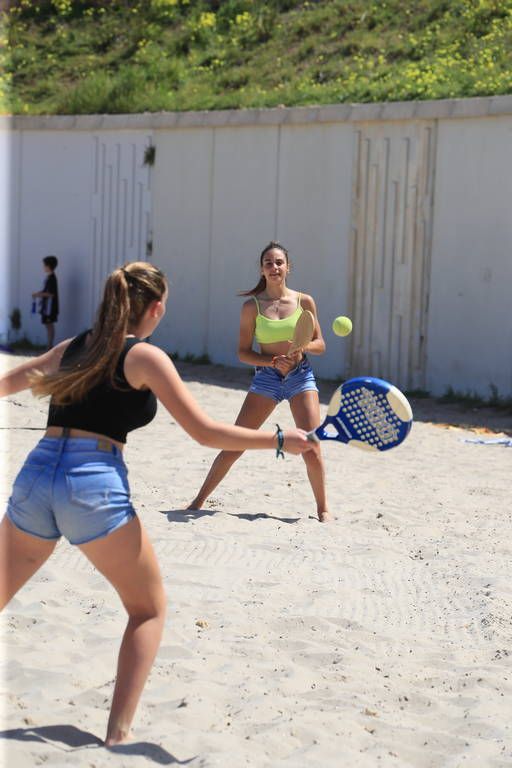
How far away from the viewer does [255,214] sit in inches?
653

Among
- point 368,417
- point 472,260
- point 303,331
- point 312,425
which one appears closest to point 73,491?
point 368,417

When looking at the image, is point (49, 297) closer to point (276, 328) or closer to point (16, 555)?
point (276, 328)

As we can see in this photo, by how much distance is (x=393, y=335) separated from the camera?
49.2 feet

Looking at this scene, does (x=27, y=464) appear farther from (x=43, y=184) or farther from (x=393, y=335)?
(x=43, y=184)

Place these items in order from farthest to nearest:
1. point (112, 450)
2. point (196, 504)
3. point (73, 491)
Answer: point (196, 504), point (112, 450), point (73, 491)

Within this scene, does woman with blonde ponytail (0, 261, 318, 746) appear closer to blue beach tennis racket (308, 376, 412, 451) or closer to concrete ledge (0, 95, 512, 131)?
blue beach tennis racket (308, 376, 412, 451)

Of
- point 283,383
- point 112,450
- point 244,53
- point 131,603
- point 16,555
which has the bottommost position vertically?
point 131,603

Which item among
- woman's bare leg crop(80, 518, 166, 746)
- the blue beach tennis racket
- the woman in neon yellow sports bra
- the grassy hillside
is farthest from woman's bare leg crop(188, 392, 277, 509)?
the grassy hillside

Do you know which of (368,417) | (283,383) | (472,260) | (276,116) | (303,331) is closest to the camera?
(368,417)

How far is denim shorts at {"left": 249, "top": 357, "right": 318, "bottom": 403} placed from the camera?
25.4 feet

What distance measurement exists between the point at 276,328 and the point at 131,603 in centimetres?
399

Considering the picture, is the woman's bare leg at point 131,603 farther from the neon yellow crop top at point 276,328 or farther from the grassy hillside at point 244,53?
the grassy hillside at point 244,53

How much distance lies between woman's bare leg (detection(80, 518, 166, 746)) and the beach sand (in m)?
0.16

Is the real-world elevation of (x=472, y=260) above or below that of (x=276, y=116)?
below
